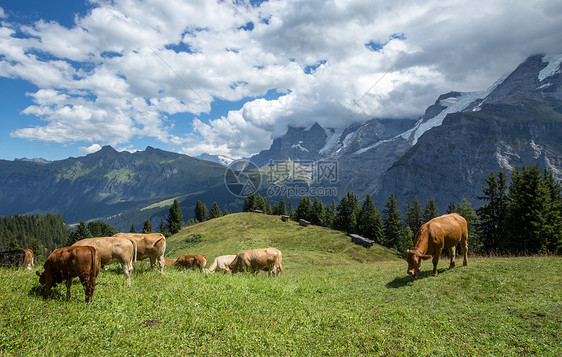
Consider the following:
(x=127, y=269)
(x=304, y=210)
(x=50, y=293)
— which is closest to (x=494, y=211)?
(x=127, y=269)

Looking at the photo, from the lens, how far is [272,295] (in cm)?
1238

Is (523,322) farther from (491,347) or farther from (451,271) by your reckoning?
(451,271)

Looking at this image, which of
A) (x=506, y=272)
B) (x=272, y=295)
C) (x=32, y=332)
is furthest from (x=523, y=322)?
(x=32, y=332)

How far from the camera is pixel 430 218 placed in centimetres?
7400

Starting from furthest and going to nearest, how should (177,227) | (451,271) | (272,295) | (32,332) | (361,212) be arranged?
(177,227), (361,212), (451,271), (272,295), (32,332)

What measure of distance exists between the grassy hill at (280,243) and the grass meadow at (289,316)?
25684mm

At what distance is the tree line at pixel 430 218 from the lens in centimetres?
3241

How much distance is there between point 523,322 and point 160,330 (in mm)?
12118

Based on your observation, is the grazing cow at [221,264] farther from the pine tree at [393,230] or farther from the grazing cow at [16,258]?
the pine tree at [393,230]

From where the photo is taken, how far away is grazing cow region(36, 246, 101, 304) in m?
9.23

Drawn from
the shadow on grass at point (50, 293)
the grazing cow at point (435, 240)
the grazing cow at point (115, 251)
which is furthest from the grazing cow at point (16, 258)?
the grazing cow at point (435, 240)

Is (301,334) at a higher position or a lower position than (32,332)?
lower

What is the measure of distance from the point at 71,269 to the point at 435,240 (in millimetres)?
17162

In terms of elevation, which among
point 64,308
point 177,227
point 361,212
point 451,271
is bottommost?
point 177,227
